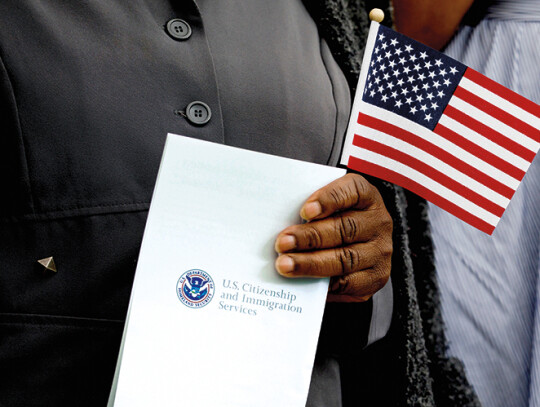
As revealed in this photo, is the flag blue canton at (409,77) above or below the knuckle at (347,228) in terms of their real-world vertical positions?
above

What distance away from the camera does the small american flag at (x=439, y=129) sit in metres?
0.85

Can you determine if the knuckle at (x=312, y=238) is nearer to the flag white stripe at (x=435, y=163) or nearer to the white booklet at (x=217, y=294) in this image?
the white booklet at (x=217, y=294)

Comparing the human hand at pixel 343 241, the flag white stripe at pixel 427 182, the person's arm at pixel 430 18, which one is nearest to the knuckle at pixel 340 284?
the human hand at pixel 343 241

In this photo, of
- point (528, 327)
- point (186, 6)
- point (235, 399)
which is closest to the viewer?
point (235, 399)

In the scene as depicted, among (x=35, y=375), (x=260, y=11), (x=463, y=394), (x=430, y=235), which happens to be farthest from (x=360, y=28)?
(x=35, y=375)

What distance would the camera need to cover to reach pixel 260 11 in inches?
36.6

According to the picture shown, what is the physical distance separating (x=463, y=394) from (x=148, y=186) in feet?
2.82

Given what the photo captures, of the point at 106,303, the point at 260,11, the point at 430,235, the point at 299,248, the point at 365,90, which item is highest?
the point at 260,11

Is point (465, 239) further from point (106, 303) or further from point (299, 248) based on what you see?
point (106, 303)

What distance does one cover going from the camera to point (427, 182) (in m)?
0.89

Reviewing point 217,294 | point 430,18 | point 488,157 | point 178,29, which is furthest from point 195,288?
point 430,18

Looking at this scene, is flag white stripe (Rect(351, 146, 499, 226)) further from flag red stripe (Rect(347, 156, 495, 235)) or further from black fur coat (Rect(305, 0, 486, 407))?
black fur coat (Rect(305, 0, 486, 407))

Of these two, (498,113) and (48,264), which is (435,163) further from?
(48,264)

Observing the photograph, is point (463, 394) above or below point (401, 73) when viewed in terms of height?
below
